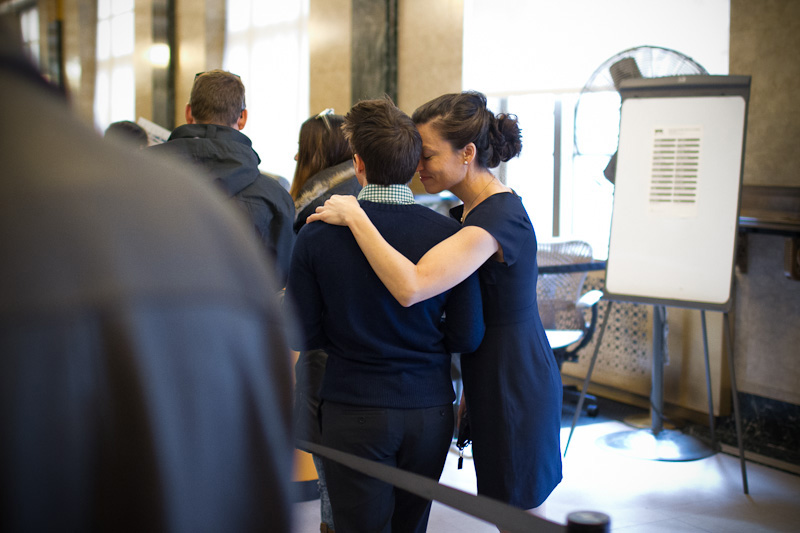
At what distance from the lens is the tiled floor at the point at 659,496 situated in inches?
107

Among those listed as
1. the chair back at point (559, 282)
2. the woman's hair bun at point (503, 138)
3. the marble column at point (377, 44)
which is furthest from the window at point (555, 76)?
the woman's hair bun at point (503, 138)

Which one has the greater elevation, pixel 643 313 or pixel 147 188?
pixel 147 188

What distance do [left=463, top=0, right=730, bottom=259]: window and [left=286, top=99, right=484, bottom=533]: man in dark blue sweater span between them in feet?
10.7

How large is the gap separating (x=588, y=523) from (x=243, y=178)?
1.86 meters

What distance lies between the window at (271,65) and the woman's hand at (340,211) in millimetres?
5603

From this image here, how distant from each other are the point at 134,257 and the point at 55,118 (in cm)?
7

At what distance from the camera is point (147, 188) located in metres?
0.35

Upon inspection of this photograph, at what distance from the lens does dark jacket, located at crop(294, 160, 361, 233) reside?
81.7 inches

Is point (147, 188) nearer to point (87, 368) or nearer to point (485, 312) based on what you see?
point (87, 368)

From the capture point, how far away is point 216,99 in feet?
7.55

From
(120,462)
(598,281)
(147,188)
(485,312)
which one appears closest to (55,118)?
(147,188)

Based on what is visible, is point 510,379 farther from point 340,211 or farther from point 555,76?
point 555,76

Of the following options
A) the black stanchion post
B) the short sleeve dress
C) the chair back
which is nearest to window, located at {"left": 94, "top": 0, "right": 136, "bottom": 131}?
the chair back

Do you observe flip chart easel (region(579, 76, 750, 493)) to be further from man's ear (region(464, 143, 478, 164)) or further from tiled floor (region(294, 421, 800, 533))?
man's ear (region(464, 143, 478, 164))
